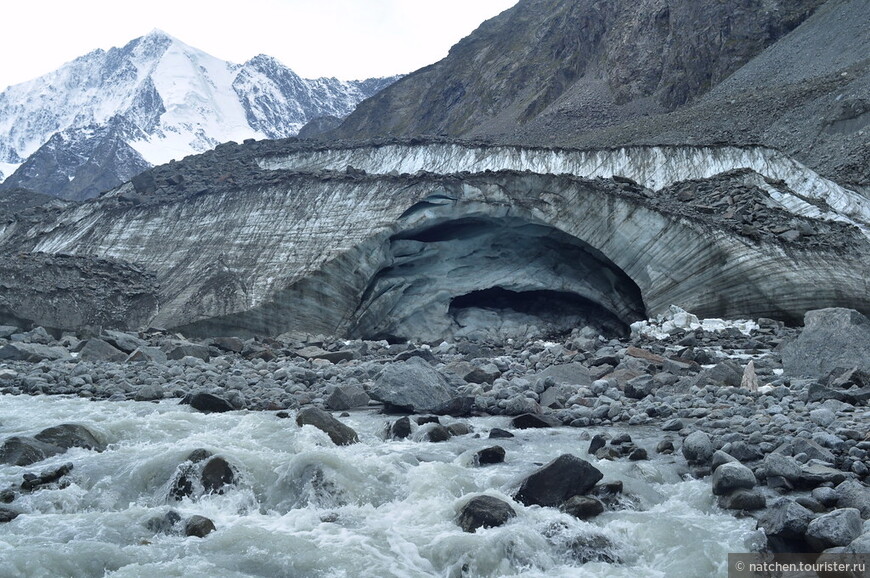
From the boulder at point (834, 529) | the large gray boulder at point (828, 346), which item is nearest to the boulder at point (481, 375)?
the large gray boulder at point (828, 346)

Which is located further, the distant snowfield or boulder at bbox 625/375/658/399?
the distant snowfield

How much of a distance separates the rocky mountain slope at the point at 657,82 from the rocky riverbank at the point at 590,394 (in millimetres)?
14566

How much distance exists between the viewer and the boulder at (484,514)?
625 cm

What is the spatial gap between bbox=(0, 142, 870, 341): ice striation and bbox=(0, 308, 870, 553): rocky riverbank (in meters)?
1.15

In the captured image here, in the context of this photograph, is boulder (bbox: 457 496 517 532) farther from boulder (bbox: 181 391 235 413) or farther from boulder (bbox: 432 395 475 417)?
boulder (bbox: 181 391 235 413)

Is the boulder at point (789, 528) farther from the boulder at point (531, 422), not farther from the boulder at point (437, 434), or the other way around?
the boulder at point (531, 422)

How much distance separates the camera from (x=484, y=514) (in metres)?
6.27

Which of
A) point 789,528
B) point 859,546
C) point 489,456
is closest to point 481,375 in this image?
point 489,456

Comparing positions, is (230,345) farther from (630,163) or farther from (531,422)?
(630,163)

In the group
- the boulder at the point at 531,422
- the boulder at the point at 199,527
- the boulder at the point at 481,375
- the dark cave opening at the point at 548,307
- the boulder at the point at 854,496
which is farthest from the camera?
the dark cave opening at the point at 548,307

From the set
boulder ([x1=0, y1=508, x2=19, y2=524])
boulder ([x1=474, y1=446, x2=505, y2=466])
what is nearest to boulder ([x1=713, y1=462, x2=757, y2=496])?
boulder ([x1=474, y1=446, x2=505, y2=466])

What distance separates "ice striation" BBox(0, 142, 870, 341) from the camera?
1675 centimetres

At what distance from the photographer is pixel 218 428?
923 centimetres

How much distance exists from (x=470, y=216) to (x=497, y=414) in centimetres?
980
